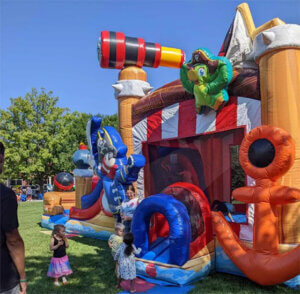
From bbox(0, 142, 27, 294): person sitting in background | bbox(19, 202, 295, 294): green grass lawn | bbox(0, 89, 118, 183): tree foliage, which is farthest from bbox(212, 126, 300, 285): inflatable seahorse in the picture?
bbox(0, 89, 118, 183): tree foliage

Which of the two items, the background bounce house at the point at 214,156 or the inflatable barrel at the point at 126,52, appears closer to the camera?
the background bounce house at the point at 214,156

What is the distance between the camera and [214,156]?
557 cm

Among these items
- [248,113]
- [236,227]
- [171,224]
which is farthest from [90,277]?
[248,113]

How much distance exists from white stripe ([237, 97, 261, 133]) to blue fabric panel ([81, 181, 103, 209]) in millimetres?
3811

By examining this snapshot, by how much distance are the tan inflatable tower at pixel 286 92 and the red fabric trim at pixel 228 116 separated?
603 mm

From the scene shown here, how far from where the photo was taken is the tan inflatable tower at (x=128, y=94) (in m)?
6.80

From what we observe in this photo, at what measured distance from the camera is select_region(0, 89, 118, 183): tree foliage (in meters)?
19.3

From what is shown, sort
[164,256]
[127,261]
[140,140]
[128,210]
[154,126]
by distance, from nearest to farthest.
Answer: [127,261] < [164,256] < [128,210] < [154,126] < [140,140]

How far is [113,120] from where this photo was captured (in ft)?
83.7

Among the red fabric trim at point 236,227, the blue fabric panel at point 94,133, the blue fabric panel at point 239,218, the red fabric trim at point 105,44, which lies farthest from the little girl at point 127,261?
the red fabric trim at point 105,44

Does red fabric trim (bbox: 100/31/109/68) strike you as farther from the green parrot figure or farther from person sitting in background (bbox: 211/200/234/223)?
person sitting in background (bbox: 211/200/234/223)

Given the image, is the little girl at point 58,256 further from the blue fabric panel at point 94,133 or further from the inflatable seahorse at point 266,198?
A: the blue fabric panel at point 94,133

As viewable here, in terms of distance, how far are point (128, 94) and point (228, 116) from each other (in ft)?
8.99

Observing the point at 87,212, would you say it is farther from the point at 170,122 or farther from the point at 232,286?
the point at 232,286
